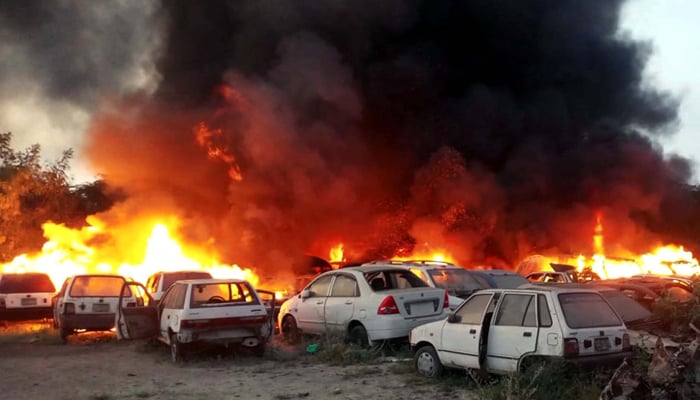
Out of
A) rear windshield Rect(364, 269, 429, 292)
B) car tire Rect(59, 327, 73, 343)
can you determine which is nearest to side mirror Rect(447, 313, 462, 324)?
rear windshield Rect(364, 269, 429, 292)

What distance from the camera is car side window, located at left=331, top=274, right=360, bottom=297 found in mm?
11193

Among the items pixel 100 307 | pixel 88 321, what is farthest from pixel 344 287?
pixel 88 321

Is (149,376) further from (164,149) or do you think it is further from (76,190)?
(76,190)

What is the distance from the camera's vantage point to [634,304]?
439 inches

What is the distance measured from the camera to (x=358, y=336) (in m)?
10.8

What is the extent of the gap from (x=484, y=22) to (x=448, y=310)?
25.4 m

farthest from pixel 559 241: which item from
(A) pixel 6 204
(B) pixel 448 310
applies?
(A) pixel 6 204

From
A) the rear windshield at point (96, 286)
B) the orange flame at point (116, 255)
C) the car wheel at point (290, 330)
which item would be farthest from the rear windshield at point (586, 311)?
the orange flame at point (116, 255)

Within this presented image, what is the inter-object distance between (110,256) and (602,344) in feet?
65.4

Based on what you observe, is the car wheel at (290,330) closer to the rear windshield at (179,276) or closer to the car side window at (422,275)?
the car side window at (422,275)

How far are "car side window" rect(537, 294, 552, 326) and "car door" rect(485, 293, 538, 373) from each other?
0.16 ft

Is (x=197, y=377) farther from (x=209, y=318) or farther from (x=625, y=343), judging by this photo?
(x=625, y=343)

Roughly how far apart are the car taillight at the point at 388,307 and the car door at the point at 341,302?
0.62m

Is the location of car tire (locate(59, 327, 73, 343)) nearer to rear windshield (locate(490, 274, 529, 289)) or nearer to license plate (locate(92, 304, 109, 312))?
license plate (locate(92, 304, 109, 312))
